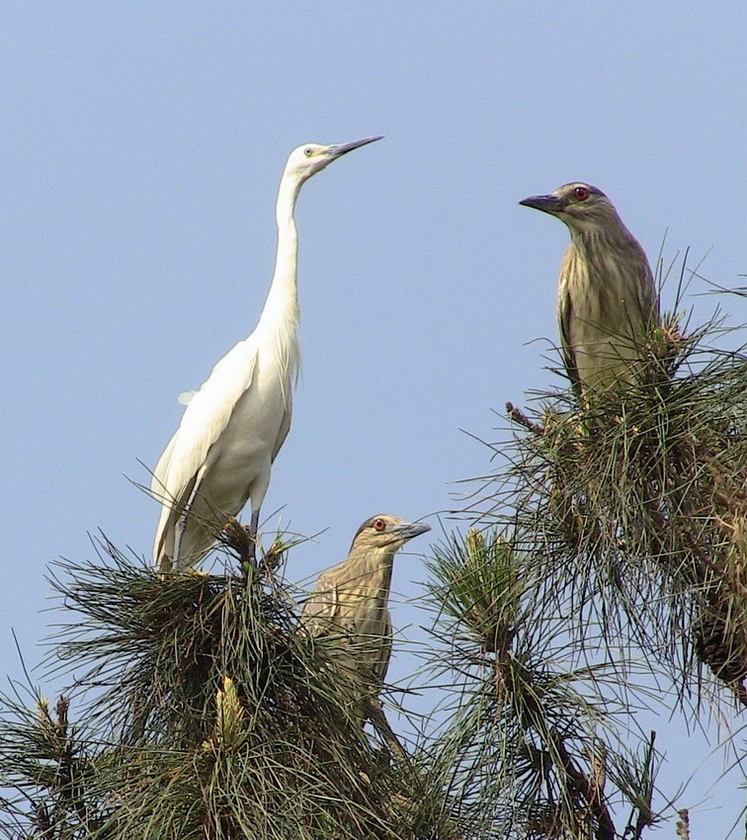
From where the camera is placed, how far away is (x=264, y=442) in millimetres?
6105

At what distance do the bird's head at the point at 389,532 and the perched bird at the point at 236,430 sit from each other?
0.52 metres

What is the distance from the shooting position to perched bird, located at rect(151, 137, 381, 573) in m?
6.04

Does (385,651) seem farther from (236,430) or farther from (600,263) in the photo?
(600,263)

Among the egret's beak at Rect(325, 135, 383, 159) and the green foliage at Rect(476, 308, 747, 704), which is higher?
the egret's beak at Rect(325, 135, 383, 159)

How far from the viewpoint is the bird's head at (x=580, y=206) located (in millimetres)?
5695

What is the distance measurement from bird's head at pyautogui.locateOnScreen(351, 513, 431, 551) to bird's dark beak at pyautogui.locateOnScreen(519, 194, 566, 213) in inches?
57.9

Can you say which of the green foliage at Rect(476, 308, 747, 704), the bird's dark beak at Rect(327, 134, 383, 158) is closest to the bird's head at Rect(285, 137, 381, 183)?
the bird's dark beak at Rect(327, 134, 383, 158)

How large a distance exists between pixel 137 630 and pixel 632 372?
57.7 inches

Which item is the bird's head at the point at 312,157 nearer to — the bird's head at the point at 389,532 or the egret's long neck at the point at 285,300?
the egret's long neck at the point at 285,300

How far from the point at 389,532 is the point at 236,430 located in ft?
2.71

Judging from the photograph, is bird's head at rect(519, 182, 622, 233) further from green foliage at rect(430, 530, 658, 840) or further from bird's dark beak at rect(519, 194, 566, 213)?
green foliage at rect(430, 530, 658, 840)

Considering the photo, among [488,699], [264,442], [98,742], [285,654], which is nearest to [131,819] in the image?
[98,742]

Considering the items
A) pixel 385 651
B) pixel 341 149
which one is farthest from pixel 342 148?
pixel 385 651

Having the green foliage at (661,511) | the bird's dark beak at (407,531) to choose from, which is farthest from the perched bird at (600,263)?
the green foliage at (661,511)
